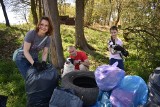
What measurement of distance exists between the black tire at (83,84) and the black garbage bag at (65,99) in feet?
1.18

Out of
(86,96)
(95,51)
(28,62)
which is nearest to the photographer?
(86,96)

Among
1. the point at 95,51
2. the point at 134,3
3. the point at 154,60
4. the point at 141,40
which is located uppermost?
the point at 134,3

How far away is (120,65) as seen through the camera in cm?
632

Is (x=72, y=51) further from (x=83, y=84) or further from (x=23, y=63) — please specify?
(x=23, y=63)

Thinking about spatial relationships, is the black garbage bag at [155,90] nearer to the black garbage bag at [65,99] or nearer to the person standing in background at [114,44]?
the black garbage bag at [65,99]

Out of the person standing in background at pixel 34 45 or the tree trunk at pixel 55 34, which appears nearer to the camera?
the person standing in background at pixel 34 45

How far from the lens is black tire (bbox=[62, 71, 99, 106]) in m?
4.79

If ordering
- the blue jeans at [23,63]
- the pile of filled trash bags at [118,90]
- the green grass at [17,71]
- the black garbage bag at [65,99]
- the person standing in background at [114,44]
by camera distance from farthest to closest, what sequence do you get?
the green grass at [17,71]
the person standing in background at [114,44]
the blue jeans at [23,63]
the pile of filled trash bags at [118,90]
the black garbage bag at [65,99]

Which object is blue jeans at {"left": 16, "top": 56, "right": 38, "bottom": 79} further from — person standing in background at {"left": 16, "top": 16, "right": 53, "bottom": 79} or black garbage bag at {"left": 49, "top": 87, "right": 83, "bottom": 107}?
black garbage bag at {"left": 49, "top": 87, "right": 83, "bottom": 107}

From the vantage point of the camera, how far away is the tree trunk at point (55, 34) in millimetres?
8263

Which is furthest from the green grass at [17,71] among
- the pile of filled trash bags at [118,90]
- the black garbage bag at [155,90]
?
the black garbage bag at [155,90]

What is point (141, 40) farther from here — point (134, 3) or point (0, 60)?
point (0, 60)

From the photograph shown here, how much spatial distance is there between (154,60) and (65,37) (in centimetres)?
700

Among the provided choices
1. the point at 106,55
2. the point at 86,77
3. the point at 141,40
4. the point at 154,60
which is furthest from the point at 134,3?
the point at 86,77
